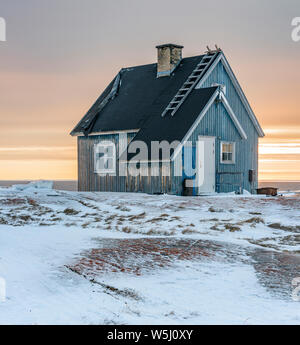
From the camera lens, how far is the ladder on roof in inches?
1069

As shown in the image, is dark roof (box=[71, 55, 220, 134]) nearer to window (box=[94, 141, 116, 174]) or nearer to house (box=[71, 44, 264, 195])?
house (box=[71, 44, 264, 195])

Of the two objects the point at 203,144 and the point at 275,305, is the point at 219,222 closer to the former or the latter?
the point at 275,305

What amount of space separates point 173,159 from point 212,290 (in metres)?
16.6

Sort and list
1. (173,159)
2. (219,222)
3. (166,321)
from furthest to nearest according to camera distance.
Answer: (173,159)
(219,222)
(166,321)

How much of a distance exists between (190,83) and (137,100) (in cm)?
381

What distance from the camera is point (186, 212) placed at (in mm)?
17734

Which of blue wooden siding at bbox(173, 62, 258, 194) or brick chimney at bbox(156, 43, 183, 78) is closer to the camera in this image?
blue wooden siding at bbox(173, 62, 258, 194)

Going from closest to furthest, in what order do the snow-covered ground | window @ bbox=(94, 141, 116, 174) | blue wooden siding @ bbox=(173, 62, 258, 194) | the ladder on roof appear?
the snow-covered ground → blue wooden siding @ bbox=(173, 62, 258, 194) → the ladder on roof → window @ bbox=(94, 141, 116, 174)

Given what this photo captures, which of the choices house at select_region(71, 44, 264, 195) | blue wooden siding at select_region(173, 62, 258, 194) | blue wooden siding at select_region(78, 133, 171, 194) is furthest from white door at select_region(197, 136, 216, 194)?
blue wooden siding at select_region(78, 133, 171, 194)

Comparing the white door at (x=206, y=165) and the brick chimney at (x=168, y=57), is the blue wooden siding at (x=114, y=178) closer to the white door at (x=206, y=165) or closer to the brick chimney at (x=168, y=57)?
the white door at (x=206, y=165)

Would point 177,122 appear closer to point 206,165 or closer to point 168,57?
point 206,165

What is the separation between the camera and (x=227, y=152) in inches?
1125

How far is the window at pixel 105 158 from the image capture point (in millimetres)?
29109

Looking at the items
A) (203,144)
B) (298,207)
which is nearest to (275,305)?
(298,207)
